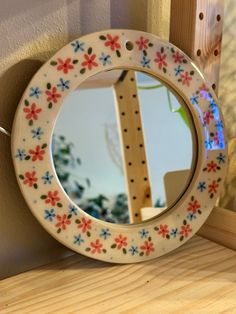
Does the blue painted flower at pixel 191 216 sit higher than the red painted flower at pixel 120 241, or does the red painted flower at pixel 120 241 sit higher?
the blue painted flower at pixel 191 216

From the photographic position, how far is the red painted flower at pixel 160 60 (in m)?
0.66

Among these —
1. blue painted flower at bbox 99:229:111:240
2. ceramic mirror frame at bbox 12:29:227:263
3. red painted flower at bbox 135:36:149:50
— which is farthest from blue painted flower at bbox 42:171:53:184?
red painted flower at bbox 135:36:149:50

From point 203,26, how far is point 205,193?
25 cm

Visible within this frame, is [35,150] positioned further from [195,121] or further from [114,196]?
[195,121]

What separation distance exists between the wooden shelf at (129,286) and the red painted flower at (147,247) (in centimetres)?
2

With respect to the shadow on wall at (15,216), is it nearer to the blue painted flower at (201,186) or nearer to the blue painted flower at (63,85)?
the blue painted flower at (63,85)

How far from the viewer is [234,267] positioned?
0.67m

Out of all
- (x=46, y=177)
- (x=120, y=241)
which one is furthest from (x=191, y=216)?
(x=46, y=177)

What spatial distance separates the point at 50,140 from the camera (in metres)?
0.60

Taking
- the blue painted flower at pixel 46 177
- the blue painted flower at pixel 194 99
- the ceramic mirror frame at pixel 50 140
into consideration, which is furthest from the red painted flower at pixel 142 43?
the blue painted flower at pixel 46 177

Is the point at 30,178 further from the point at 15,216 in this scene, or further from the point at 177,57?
the point at 177,57

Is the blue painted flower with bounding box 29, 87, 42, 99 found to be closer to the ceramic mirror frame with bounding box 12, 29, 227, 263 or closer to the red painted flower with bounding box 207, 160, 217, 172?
the ceramic mirror frame with bounding box 12, 29, 227, 263

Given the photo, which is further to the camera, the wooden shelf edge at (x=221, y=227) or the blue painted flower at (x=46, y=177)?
the wooden shelf edge at (x=221, y=227)

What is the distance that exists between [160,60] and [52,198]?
0.81 ft
